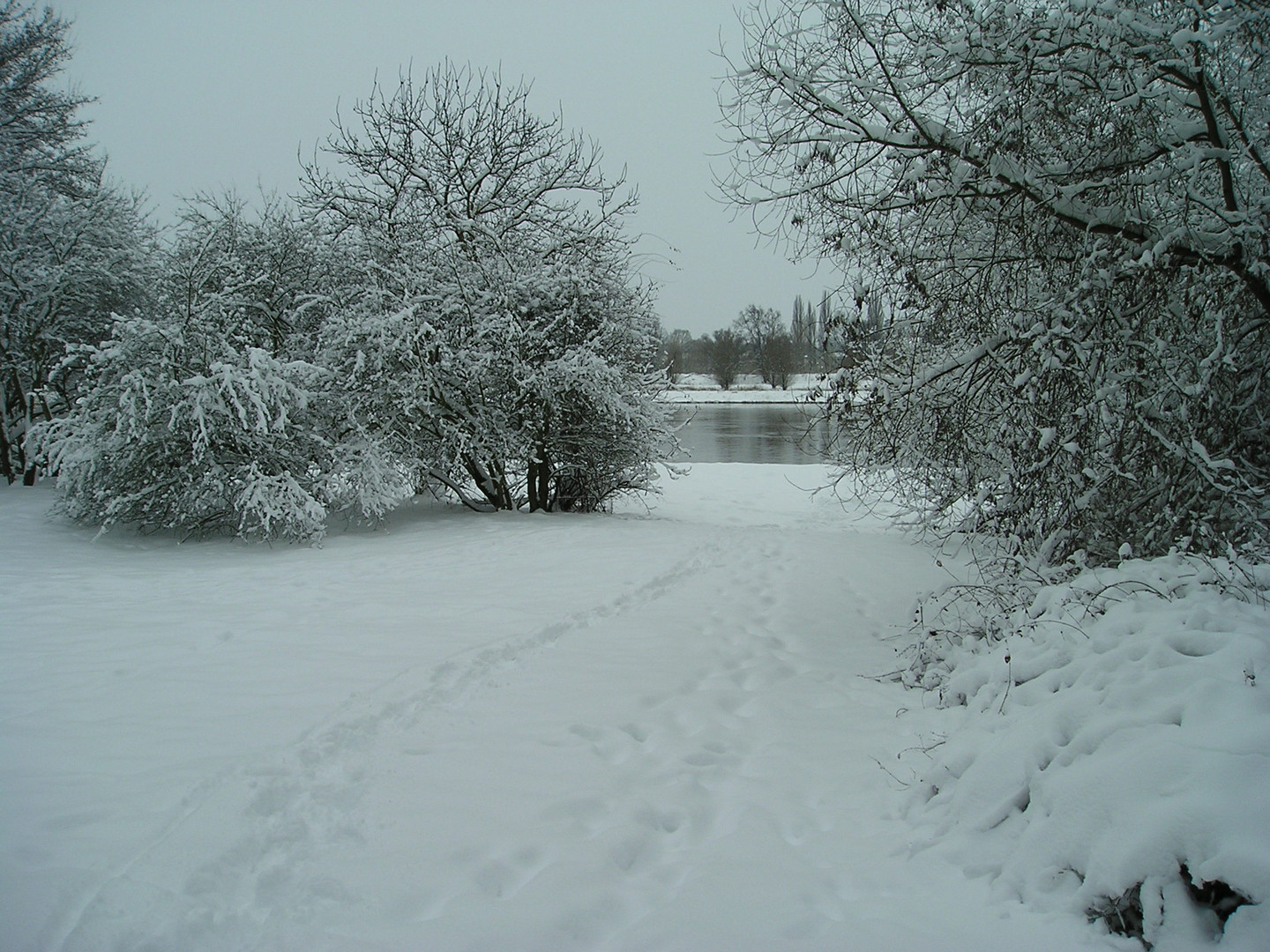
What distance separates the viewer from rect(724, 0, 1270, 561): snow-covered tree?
152 inches

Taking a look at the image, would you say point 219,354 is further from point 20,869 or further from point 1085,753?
point 1085,753

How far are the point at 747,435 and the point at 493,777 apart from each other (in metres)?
29.4

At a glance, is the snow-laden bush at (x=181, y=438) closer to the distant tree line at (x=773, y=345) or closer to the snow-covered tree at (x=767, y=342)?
the distant tree line at (x=773, y=345)

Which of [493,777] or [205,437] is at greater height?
[205,437]

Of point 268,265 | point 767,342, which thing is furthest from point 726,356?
point 268,265

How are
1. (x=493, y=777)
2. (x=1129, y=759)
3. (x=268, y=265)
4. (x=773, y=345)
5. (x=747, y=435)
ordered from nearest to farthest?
1. (x=1129, y=759)
2. (x=493, y=777)
3. (x=268, y=265)
4. (x=747, y=435)
5. (x=773, y=345)

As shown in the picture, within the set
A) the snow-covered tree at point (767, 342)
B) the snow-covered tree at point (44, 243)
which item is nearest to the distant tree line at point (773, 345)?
the snow-covered tree at point (767, 342)

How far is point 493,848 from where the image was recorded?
107 inches

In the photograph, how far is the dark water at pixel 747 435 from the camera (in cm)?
2349

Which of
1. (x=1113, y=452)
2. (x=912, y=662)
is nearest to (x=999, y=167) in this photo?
(x=1113, y=452)

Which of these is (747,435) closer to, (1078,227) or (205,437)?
(205,437)

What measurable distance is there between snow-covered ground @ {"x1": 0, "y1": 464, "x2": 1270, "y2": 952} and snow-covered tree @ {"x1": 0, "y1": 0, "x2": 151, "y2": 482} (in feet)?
26.2

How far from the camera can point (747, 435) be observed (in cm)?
3188

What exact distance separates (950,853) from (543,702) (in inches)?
88.1
